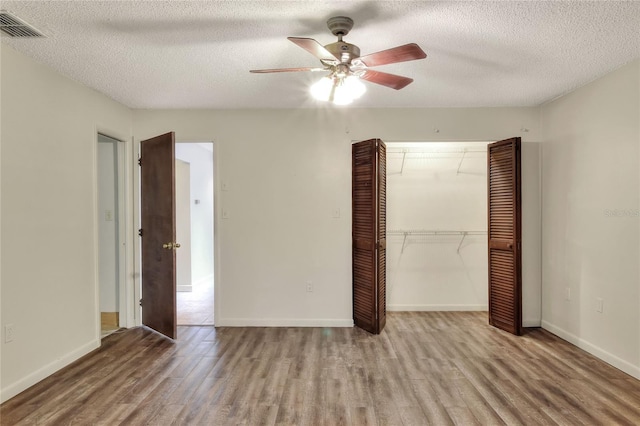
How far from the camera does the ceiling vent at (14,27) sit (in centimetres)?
194

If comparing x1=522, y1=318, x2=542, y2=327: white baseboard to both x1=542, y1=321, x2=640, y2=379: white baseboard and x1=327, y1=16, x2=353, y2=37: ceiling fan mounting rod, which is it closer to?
x1=542, y1=321, x2=640, y2=379: white baseboard

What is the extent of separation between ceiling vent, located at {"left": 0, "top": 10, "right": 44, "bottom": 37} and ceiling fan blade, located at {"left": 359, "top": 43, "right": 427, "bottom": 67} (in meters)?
2.05

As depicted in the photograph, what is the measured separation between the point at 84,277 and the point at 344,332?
2513 millimetres

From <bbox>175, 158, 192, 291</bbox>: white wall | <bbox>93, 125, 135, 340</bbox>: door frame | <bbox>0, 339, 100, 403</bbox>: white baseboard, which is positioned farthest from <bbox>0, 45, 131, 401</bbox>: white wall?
<bbox>175, 158, 192, 291</bbox>: white wall

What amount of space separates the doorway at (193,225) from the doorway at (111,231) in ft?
3.22

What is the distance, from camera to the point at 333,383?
2.44 meters

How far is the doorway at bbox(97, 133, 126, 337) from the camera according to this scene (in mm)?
3654

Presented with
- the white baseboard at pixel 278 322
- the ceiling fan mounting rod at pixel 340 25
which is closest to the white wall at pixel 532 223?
the white baseboard at pixel 278 322

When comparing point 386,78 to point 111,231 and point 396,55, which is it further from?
point 111,231

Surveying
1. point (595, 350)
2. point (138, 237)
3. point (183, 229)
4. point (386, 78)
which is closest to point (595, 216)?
point (595, 350)

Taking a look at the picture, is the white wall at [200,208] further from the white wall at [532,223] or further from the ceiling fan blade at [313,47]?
the white wall at [532,223]

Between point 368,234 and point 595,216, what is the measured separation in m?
2.02

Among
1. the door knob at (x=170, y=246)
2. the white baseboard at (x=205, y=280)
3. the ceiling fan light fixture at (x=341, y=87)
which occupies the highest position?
the ceiling fan light fixture at (x=341, y=87)

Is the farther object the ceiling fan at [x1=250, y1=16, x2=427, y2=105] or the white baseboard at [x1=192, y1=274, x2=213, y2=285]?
the white baseboard at [x1=192, y1=274, x2=213, y2=285]
